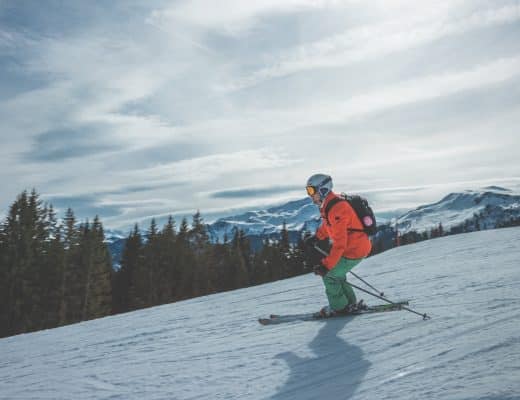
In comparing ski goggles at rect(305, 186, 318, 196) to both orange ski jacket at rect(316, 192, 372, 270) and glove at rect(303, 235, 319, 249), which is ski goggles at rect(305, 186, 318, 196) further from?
glove at rect(303, 235, 319, 249)

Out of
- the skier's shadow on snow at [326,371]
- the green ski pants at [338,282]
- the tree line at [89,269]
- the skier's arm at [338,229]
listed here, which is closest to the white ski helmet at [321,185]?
the skier's arm at [338,229]

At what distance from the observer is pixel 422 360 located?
379 centimetres

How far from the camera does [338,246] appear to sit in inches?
254

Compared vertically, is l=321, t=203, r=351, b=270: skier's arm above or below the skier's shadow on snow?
above

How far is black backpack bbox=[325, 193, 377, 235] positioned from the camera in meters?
6.55

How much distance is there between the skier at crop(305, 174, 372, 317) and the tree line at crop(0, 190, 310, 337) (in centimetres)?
2090

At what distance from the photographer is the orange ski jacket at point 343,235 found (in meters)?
6.42

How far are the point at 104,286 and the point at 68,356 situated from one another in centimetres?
3985

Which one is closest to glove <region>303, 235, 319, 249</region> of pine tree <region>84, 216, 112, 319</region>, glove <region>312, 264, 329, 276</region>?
glove <region>312, 264, 329, 276</region>

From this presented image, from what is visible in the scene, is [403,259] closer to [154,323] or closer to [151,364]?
[154,323]

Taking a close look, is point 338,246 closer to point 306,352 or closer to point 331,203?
point 331,203

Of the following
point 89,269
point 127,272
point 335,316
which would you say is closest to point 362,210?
point 335,316

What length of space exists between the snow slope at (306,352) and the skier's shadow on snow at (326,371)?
1cm

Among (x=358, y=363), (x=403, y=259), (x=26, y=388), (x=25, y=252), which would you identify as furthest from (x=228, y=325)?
(x=25, y=252)
